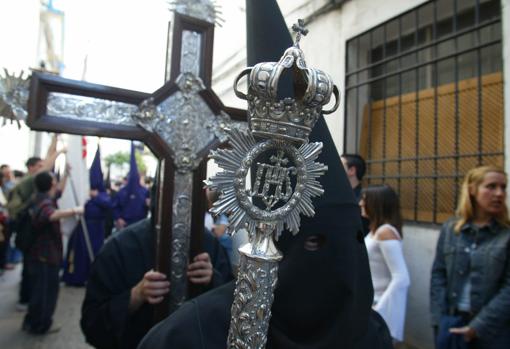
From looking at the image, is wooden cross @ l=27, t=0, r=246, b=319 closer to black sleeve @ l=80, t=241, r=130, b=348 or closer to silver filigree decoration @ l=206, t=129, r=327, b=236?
black sleeve @ l=80, t=241, r=130, b=348

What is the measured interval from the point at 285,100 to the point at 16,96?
3.52ft

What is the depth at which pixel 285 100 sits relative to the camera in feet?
2.87

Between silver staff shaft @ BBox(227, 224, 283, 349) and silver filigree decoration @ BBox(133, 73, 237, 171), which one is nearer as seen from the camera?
silver staff shaft @ BBox(227, 224, 283, 349)

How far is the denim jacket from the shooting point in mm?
2135

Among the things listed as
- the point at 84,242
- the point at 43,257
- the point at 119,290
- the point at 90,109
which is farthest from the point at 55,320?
the point at 90,109

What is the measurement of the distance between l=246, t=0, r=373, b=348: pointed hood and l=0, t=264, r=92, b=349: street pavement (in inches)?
146

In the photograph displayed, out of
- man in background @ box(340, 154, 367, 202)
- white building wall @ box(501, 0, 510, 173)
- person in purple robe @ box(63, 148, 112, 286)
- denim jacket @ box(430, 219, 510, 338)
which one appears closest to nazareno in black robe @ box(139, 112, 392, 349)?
denim jacket @ box(430, 219, 510, 338)

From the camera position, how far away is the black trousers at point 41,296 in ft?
14.2

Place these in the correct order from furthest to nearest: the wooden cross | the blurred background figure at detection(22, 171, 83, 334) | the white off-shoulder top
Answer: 1. the blurred background figure at detection(22, 171, 83, 334)
2. the white off-shoulder top
3. the wooden cross

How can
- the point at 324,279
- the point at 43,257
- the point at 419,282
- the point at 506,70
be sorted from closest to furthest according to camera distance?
the point at 324,279
the point at 506,70
the point at 419,282
the point at 43,257

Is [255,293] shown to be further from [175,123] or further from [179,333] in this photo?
[175,123]

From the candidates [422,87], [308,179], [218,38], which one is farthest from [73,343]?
[218,38]

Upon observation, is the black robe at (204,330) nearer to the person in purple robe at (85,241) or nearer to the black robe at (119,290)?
the black robe at (119,290)

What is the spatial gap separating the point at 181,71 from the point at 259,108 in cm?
92
